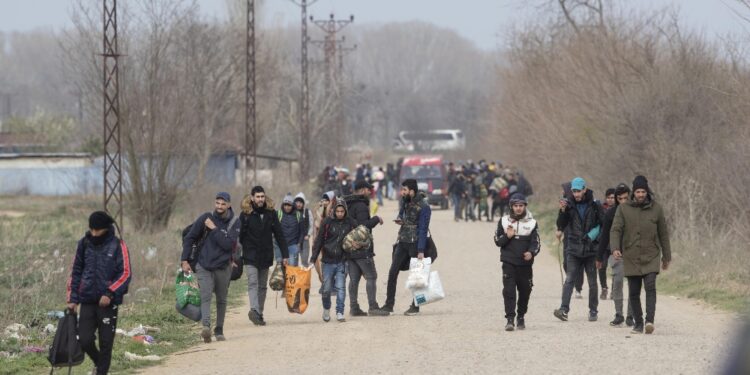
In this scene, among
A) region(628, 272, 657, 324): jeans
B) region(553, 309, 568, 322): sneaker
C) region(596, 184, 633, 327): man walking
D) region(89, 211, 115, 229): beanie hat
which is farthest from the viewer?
region(553, 309, 568, 322): sneaker

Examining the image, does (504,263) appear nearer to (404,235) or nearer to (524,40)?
(404,235)

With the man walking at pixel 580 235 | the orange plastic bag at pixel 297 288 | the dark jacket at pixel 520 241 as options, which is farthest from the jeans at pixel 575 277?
the orange plastic bag at pixel 297 288

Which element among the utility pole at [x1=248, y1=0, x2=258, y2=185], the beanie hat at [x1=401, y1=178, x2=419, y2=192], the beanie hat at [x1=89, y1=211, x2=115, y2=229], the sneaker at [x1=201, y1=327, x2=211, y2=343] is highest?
the utility pole at [x1=248, y1=0, x2=258, y2=185]

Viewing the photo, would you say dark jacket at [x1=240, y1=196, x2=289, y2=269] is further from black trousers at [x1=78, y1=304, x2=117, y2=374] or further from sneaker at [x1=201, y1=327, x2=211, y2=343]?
black trousers at [x1=78, y1=304, x2=117, y2=374]

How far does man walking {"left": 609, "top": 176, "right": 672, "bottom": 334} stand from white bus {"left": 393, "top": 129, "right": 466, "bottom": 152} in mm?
151372

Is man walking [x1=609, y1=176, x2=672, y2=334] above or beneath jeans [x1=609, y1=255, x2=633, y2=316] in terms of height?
above

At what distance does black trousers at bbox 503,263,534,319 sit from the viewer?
1447 cm

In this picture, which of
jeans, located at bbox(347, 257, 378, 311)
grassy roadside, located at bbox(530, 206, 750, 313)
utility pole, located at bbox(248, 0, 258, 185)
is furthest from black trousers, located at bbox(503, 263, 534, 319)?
utility pole, located at bbox(248, 0, 258, 185)

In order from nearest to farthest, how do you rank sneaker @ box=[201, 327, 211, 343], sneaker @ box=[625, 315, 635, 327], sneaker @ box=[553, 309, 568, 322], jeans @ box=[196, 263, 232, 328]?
jeans @ box=[196, 263, 232, 328], sneaker @ box=[201, 327, 211, 343], sneaker @ box=[625, 315, 635, 327], sneaker @ box=[553, 309, 568, 322]

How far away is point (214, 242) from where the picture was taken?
14.2 m

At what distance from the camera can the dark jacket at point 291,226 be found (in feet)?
65.6

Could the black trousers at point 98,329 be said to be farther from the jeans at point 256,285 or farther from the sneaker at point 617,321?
the sneaker at point 617,321

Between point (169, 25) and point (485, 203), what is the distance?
12578 millimetres

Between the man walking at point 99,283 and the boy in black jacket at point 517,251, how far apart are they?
4.93m
